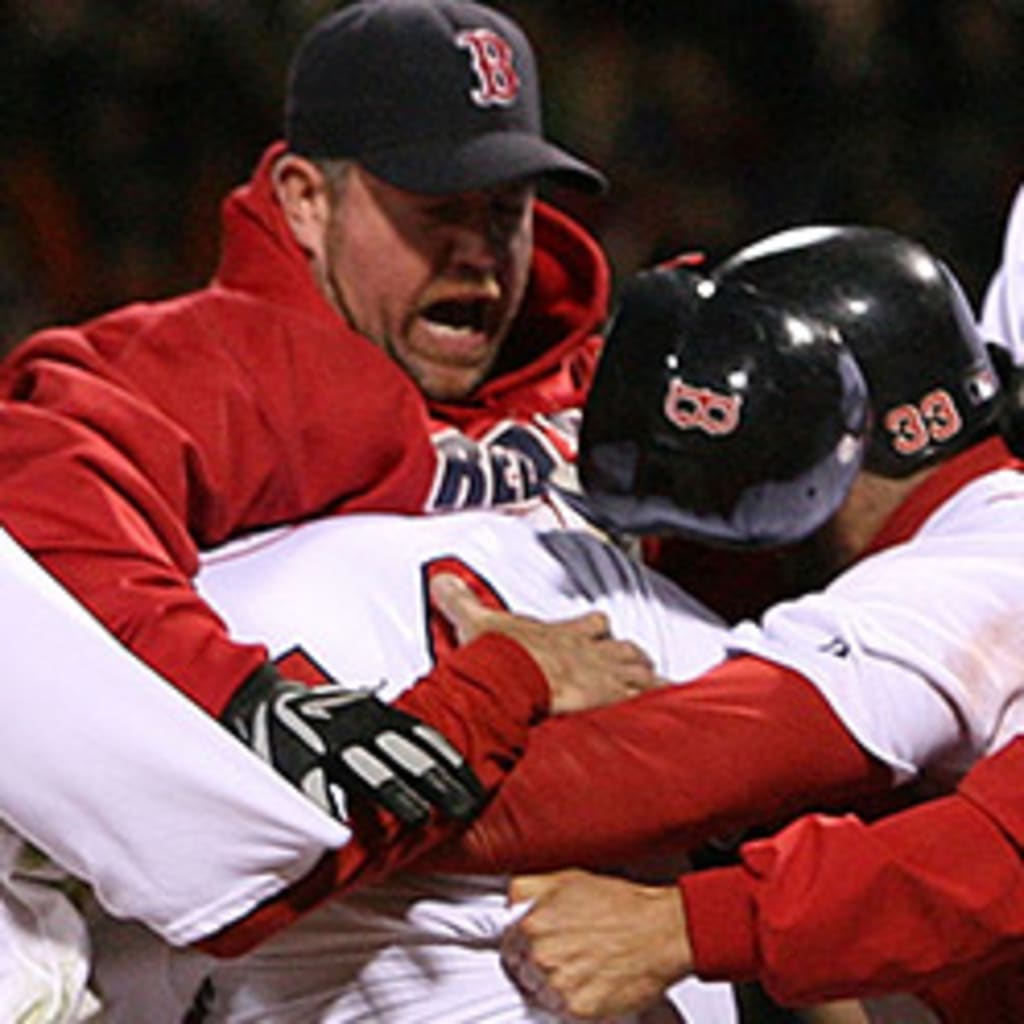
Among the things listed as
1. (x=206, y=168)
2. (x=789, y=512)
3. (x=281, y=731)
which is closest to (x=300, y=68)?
(x=789, y=512)

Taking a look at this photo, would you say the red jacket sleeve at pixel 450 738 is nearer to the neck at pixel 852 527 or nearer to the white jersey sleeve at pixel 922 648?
the white jersey sleeve at pixel 922 648

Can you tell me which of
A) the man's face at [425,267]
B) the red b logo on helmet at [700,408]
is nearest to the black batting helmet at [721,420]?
the red b logo on helmet at [700,408]

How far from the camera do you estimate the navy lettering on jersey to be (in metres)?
1.86

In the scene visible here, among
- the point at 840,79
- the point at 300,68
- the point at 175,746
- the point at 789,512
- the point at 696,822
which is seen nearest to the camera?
the point at 175,746

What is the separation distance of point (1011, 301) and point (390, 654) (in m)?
0.78

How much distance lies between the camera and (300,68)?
1988 mm

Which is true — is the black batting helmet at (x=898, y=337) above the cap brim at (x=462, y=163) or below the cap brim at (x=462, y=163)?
below

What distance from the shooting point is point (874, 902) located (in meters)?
1.51

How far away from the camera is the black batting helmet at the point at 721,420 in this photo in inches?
65.4

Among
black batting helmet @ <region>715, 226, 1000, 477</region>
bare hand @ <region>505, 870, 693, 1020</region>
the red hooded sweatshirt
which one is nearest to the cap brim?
the red hooded sweatshirt

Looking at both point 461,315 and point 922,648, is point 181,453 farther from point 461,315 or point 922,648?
point 922,648

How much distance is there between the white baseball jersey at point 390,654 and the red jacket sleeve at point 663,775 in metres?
0.08

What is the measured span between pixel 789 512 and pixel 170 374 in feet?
1.46

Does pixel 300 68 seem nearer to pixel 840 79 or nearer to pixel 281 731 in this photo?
pixel 281 731
